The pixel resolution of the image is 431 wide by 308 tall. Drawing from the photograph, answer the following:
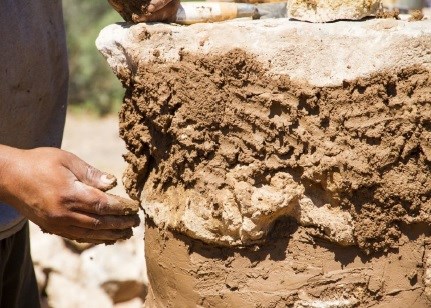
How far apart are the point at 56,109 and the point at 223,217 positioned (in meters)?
0.97

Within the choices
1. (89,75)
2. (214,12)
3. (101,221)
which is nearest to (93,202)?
(101,221)

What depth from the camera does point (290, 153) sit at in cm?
200

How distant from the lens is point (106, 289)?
3.87 meters

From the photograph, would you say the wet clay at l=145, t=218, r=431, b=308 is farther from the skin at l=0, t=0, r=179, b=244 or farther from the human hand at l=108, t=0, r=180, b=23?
the human hand at l=108, t=0, r=180, b=23

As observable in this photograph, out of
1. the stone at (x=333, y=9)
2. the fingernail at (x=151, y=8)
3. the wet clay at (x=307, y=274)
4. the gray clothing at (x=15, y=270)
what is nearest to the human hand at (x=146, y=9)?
the fingernail at (x=151, y=8)

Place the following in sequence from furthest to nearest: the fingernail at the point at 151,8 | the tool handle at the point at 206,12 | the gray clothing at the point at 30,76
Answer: the gray clothing at the point at 30,76
the tool handle at the point at 206,12
the fingernail at the point at 151,8

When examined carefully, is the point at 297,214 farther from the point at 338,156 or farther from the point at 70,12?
the point at 70,12

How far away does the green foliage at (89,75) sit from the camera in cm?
750

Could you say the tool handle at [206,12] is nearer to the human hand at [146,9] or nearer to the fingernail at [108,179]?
the human hand at [146,9]

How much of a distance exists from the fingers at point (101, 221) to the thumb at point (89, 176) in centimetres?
7

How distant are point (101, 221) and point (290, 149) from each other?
468mm

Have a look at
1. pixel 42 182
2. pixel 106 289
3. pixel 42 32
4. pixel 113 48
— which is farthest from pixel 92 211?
pixel 106 289

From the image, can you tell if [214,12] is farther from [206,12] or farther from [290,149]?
[290,149]

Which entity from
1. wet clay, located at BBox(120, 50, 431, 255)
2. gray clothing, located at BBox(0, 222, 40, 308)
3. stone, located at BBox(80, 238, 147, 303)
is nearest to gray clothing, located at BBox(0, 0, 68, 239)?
gray clothing, located at BBox(0, 222, 40, 308)
